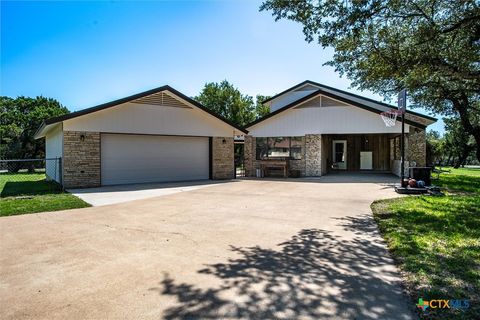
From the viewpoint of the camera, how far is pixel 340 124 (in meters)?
18.8

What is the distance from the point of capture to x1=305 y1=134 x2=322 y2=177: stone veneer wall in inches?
762

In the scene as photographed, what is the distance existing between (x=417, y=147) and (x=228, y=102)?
20187mm

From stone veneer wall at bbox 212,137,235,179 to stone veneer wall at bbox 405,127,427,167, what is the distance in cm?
1187

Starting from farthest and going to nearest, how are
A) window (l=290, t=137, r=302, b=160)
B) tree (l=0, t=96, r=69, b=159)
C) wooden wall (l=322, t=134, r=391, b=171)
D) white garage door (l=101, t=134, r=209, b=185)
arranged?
tree (l=0, t=96, r=69, b=159) < wooden wall (l=322, t=134, r=391, b=171) < window (l=290, t=137, r=302, b=160) < white garage door (l=101, t=134, r=209, b=185)

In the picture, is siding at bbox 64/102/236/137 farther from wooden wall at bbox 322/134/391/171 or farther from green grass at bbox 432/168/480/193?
green grass at bbox 432/168/480/193

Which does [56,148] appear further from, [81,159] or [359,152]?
[359,152]

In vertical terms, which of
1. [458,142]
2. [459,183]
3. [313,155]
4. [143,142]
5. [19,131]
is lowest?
[459,183]

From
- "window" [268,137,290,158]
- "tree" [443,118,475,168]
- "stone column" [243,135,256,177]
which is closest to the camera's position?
"window" [268,137,290,158]

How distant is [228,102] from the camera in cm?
3431

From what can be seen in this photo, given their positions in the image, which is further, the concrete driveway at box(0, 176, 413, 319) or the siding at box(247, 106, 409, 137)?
the siding at box(247, 106, 409, 137)

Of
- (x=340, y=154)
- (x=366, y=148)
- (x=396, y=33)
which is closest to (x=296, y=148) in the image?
(x=340, y=154)

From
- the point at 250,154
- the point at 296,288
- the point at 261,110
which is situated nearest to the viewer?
the point at 296,288

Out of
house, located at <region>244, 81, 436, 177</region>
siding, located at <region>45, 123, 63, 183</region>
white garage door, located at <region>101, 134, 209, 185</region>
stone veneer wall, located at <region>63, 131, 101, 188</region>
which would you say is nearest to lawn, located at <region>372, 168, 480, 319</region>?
house, located at <region>244, 81, 436, 177</region>

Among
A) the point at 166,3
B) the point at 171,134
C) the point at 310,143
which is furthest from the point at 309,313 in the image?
the point at 310,143
